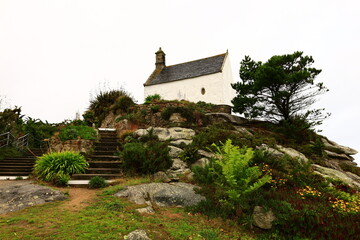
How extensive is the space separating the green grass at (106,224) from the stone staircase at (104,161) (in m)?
2.90

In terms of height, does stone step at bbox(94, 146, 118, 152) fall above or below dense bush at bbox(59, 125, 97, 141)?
below

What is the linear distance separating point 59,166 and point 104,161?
201 cm

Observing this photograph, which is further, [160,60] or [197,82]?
[160,60]

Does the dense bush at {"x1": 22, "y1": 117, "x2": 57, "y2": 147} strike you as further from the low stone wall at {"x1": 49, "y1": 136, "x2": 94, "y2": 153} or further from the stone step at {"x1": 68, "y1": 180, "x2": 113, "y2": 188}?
the stone step at {"x1": 68, "y1": 180, "x2": 113, "y2": 188}

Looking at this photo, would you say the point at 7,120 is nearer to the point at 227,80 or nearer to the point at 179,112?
the point at 179,112

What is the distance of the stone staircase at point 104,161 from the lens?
8.29m

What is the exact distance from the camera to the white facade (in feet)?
67.9

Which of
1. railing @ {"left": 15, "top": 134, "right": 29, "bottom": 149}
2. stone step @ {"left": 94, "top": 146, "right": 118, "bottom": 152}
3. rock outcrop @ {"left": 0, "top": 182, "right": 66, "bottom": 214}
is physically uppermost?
railing @ {"left": 15, "top": 134, "right": 29, "bottom": 149}

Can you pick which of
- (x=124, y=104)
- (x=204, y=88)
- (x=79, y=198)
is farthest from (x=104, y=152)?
(x=204, y=88)

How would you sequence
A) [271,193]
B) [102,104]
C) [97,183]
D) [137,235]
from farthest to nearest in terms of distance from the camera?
[102,104]
[97,183]
[271,193]
[137,235]

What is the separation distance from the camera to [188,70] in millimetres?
23688

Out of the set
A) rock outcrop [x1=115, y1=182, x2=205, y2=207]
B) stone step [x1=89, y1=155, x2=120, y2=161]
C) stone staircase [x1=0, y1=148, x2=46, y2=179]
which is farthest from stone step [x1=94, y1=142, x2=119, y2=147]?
rock outcrop [x1=115, y1=182, x2=205, y2=207]

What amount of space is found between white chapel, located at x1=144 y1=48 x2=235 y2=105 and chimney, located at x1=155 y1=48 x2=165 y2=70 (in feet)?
5.17

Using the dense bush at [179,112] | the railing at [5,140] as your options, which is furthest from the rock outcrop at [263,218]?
the railing at [5,140]
